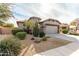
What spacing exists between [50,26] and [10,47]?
61cm

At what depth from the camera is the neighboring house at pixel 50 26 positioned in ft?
8.32

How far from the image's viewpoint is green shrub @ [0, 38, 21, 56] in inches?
100.0

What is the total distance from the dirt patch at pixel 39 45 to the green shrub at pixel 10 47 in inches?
3.7

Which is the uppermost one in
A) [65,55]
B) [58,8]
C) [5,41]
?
[58,8]

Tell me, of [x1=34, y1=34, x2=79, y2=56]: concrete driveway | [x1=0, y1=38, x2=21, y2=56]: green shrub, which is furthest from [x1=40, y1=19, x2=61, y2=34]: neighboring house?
[x1=0, y1=38, x2=21, y2=56]: green shrub

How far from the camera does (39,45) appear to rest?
2549 mm

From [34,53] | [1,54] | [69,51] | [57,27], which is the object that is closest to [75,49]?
[69,51]

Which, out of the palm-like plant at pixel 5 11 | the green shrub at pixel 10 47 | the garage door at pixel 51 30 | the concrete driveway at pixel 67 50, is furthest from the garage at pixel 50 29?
the palm-like plant at pixel 5 11

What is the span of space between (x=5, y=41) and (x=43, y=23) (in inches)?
22.2

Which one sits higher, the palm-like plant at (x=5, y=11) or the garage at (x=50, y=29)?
the palm-like plant at (x=5, y=11)

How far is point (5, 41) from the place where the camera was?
8.38 feet

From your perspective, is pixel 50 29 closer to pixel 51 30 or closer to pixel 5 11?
pixel 51 30

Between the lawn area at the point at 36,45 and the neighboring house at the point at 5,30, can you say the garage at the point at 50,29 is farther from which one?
the neighboring house at the point at 5,30

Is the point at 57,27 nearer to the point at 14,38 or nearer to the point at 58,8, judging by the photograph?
the point at 58,8
